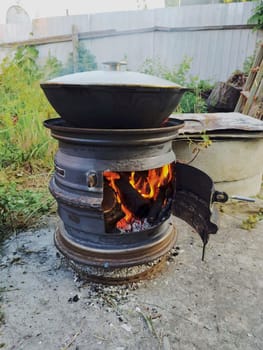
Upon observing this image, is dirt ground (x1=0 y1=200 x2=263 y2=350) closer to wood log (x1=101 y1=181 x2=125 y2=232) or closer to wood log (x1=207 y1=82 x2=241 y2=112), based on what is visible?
wood log (x1=101 y1=181 x2=125 y2=232)

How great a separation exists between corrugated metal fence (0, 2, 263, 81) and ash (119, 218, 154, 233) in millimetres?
4462

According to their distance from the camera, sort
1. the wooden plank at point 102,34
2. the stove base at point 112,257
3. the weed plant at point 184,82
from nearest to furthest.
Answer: the stove base at point 112,257, the weed plant at point 184,82, the wooden plank at point 102,34

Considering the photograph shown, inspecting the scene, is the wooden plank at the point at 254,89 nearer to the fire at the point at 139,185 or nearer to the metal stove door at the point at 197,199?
the metal stove door at the point at 197,199

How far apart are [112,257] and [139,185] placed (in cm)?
35

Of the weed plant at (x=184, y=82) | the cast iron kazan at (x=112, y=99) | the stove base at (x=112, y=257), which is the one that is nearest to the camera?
the cast iron kazan at (x=112, y=99)

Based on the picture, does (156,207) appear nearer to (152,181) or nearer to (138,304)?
(152,181)

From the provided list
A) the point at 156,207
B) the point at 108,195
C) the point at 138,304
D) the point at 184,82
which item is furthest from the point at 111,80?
the point at 184,82

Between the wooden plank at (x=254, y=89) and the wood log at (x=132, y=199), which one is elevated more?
the wooden plank at (x=254, y=89)

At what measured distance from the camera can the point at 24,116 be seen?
9.44ft

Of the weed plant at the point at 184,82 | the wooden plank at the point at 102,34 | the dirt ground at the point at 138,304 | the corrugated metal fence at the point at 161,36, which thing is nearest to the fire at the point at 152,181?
the dirt ground at the point at 138,304

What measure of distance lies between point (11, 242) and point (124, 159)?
960mm

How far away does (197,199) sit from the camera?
1521mm

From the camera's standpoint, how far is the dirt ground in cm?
108

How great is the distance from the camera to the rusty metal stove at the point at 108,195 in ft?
3.83
